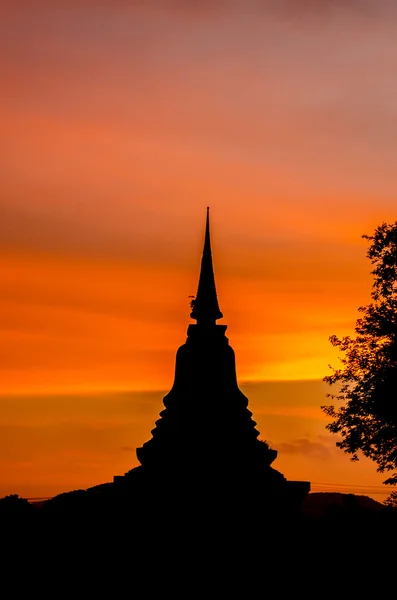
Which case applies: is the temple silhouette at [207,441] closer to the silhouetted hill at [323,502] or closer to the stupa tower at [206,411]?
the stupa tower at [206,411]

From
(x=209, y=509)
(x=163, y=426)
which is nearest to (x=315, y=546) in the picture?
(x=209, y=509)

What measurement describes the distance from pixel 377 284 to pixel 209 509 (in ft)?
44.9

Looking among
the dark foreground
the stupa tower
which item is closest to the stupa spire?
the stupa tower

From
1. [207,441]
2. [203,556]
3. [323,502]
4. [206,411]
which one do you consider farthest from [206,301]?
[323,502]

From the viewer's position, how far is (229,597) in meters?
59.9

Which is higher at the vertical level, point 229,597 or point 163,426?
point 163,426

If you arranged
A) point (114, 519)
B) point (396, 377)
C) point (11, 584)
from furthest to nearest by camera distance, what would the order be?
point (114, 519) → point (11, 584) → point (396, 377)

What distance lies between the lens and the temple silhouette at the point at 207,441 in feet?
213

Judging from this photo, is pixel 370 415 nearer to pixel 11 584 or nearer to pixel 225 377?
pixel 225 377

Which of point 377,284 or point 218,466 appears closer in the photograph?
point 377,284

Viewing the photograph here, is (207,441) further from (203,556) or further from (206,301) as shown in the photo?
(206,301)

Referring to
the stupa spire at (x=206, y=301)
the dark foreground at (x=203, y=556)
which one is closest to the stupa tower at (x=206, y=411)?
the stupa spire at (x=206, y=301)

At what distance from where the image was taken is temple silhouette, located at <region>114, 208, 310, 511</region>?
64875mm

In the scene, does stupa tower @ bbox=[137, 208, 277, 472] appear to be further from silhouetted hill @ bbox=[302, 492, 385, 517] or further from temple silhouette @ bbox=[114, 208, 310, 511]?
silhouetted hill @ bbox=[302, 492, 385, 517]
